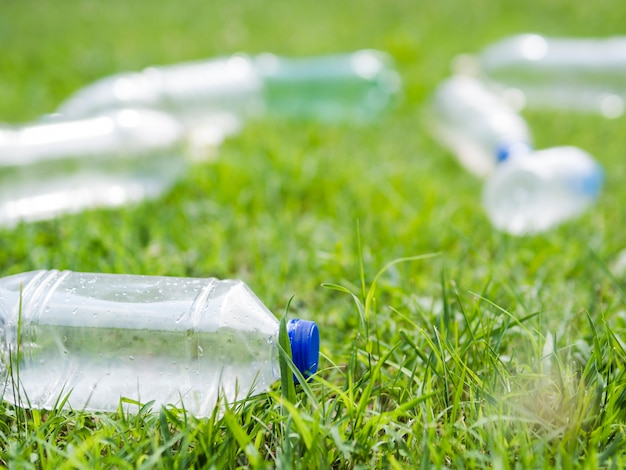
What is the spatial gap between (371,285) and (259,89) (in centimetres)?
234

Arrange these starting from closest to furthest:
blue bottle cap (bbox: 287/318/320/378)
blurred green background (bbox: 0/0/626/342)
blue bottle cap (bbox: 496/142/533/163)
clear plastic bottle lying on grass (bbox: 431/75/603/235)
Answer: blue bottle cap (bbox: 287/318/320/378), blurred green background (bbox: 0/0/626/342), clear plastic bottle lying on grass (bbox: 431/75/603/235), blue bottle cap (bbox: 496/142/533/163)

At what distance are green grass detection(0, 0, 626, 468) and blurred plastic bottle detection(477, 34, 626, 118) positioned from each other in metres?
0.38

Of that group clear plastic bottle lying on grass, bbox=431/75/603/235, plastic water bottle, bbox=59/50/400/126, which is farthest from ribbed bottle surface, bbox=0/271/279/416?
plastic water bottle, bbox=59/50/400/126

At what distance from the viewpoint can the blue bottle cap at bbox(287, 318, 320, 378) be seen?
A: 120cm

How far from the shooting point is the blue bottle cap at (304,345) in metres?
1.20

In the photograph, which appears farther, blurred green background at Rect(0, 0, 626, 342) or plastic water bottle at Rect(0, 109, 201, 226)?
plastic water bottle at Rect(0, 109, 201, 226)

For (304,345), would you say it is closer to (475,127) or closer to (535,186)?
(535,186)

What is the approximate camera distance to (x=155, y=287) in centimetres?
138

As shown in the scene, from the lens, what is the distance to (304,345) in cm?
120

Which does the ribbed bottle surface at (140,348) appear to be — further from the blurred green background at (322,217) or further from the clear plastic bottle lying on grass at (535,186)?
the clear plastic bottle lying on grass at (535,186)

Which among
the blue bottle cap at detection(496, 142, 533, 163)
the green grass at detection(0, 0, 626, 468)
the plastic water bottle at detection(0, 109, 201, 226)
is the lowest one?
the green grass at detection(0, 0, 626, 468)

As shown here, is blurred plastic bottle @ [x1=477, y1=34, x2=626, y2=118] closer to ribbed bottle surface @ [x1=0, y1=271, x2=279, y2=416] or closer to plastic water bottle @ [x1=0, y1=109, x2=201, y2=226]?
plastic water bottle @ [x1=0, y1=109, x2=201, y2=226]

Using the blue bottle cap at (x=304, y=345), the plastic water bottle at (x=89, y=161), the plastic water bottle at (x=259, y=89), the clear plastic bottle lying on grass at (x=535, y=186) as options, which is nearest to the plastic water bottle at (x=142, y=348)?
the blue bottle cap at (x=304, y=345)

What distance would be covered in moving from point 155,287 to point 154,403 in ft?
0.84
